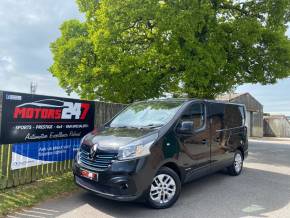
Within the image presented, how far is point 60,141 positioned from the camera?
6.89m

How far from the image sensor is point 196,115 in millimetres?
5926

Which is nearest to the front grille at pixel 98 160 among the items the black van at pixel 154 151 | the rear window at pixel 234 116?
the black van at pixel 154 151

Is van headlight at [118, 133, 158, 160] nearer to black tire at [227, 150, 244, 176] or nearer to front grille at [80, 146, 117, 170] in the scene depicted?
front grille at [80, 146, 117, 170]

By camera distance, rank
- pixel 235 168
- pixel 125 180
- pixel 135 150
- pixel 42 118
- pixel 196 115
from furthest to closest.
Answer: pixel 235 168
pixel 42 118
pixel 196 115
pixel 135 150
pixel 125 180

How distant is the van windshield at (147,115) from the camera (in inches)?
Result: 212

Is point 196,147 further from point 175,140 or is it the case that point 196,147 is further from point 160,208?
point 160,208

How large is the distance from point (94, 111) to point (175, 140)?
11.9ft

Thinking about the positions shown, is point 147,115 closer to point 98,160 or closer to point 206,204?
point 98,160

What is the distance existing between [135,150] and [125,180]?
0.50 metres

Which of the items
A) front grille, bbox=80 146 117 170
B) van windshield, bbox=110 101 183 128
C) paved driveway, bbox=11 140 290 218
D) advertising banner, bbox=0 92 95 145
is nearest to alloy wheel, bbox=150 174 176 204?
paved driveway, bbox=11 140 290 218

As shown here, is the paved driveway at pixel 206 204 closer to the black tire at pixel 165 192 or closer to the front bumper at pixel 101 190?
the black tire at pixel 165 192

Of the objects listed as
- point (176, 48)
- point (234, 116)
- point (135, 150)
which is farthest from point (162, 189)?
point (176, 48)

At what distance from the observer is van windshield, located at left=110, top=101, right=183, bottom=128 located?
5.38m

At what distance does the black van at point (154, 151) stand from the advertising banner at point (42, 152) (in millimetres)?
1544
